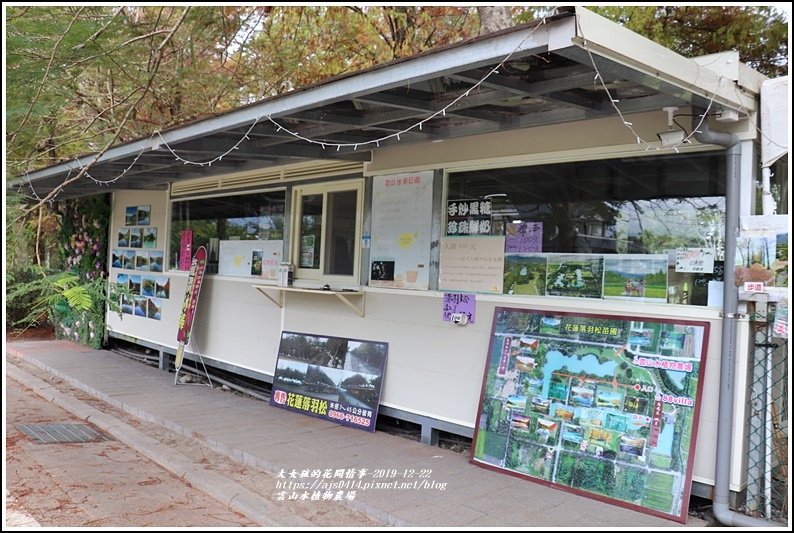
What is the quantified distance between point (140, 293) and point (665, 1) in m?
8.53

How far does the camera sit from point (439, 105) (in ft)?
15.1

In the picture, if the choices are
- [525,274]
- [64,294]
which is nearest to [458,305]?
[525,274]

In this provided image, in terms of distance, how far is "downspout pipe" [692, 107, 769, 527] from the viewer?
154 inches

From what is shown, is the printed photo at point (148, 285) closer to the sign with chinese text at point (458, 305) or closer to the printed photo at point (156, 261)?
the printed photo at point (156, 261)

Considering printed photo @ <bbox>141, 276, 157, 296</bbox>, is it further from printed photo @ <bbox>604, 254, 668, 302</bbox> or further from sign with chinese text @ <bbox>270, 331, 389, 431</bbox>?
printed photo @ <bbox>604, 254, 668, 302</bbox>

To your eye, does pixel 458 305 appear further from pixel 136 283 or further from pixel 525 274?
pixel 136 283

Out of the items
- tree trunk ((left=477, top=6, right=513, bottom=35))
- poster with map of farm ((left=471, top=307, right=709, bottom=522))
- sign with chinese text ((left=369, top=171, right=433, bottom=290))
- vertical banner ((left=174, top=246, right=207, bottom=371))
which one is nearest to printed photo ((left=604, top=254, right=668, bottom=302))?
poster with map of farm ((left=471, top=307, right=709, bottom=522))

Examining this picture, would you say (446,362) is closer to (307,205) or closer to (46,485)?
(307,205)

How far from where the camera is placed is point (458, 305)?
5.46 metres

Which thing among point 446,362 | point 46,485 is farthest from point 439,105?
point 46,485

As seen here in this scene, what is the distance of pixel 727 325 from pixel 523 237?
5.52ft

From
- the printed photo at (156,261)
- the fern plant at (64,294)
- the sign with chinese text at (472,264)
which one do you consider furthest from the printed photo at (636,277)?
the printed photo at (156,261)

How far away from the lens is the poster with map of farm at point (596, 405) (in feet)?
13.3

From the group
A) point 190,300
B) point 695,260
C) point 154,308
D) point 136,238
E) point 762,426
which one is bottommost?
point 762,426
